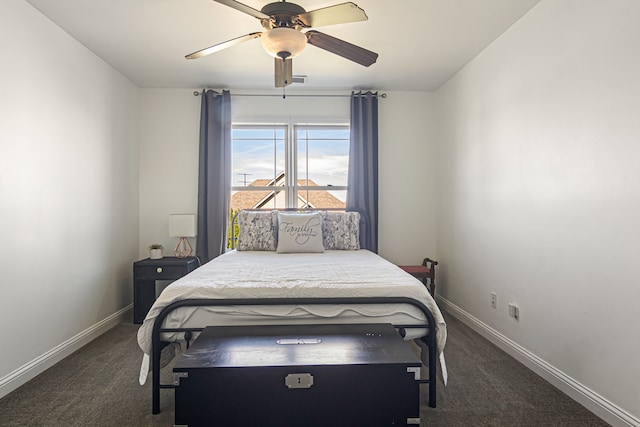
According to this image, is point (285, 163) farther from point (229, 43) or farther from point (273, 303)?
point (273, 303)

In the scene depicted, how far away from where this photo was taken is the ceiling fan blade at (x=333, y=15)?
6.47 ft

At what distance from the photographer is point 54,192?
106 inches

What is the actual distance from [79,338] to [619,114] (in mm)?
3842

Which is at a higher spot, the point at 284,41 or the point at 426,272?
the point at 284,41

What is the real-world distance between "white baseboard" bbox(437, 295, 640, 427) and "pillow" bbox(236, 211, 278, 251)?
2.02m

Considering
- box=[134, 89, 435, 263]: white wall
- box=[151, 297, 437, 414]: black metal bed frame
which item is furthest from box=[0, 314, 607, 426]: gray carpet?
box=[134, 89, 435, 263]: white wall

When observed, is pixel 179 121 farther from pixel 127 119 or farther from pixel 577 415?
pixel 577 415

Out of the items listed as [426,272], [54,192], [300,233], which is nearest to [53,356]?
[54,192]

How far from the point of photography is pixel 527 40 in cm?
257

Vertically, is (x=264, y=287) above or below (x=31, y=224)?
below

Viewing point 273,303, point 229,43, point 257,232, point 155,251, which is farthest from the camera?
point 155,251

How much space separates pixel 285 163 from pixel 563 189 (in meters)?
2.81

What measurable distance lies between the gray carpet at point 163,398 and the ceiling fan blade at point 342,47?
2119mm

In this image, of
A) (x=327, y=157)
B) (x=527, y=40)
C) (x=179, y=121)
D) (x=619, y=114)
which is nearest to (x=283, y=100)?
(x=327, y=157)
